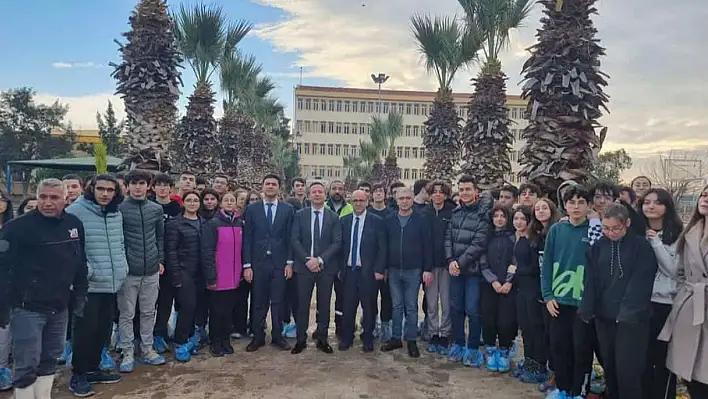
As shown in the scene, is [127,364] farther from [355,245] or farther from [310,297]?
[355,245]

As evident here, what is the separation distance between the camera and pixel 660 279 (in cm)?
378

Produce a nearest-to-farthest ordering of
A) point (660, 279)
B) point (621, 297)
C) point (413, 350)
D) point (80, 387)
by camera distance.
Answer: point (621, 297)
point (660, 279)
point (80, 387)
point (413, 350)

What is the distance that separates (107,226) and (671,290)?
15.6 ft

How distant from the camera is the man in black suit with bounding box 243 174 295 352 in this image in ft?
19.2

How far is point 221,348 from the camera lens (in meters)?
5.72

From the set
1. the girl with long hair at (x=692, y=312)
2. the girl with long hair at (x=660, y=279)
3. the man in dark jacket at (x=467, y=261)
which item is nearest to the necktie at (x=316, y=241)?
the man in dark jacket at (x=467, y=261)

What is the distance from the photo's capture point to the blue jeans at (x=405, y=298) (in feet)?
19.0

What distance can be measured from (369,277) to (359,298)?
1.02ft

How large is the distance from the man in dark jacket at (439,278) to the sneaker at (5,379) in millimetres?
4232

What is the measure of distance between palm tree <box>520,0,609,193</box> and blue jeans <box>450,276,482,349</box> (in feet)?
7.77

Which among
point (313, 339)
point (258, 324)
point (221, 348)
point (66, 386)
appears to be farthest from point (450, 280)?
point (66, 386)

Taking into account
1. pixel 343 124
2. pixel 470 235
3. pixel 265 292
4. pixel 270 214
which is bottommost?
pixel 265 292

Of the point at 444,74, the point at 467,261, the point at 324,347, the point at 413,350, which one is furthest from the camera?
the point at 444,74

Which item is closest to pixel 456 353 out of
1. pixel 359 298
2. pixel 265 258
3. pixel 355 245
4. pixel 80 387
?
pixel 359 298
